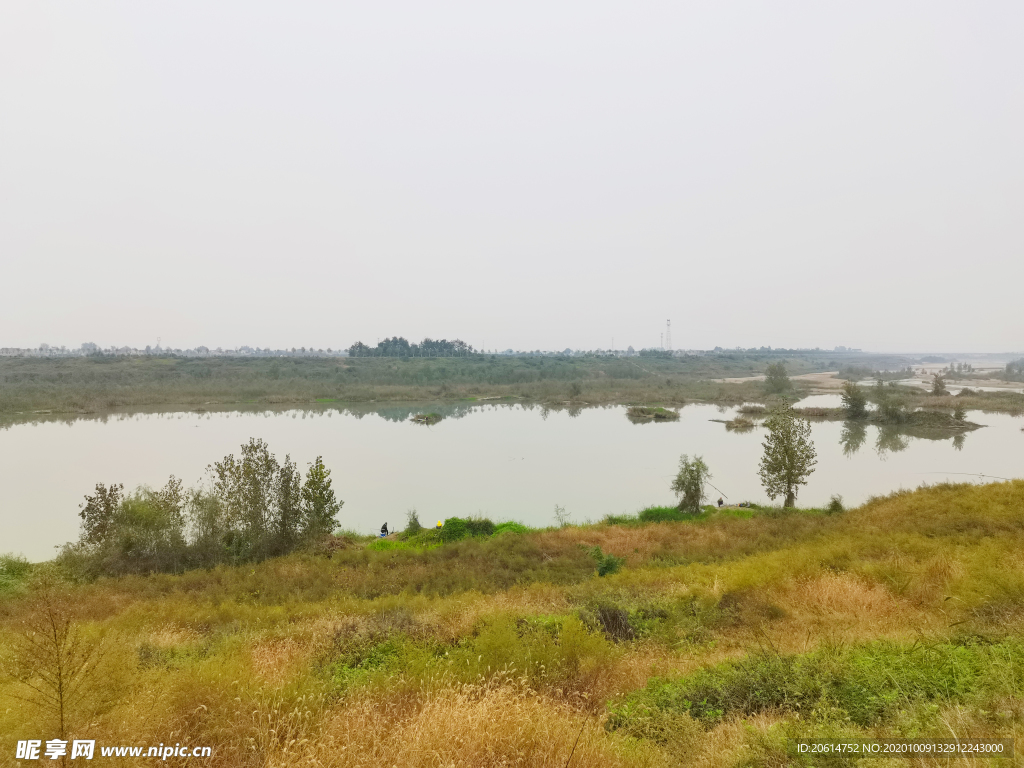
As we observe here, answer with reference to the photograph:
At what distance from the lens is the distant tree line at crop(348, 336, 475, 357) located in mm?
136875

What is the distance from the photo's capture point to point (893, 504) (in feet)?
65.5

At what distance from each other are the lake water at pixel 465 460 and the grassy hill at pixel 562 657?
992cm

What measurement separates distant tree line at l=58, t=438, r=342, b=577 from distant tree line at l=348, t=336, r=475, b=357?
11882 cm

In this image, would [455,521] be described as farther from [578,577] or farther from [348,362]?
[348,362]

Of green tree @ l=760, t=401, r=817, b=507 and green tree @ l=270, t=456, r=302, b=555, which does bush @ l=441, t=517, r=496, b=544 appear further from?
green tree @ l=760, t=401, r=817, b=507

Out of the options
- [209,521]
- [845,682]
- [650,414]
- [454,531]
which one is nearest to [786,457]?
Result: [454,531]

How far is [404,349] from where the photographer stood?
13912cm

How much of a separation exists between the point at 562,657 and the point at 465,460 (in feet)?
94.1

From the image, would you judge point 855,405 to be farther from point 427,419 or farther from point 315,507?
point 315,507

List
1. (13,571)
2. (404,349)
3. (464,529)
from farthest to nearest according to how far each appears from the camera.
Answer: (404,349)
(464,529)
(13,571)

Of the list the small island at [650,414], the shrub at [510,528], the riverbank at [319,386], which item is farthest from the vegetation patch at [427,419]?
the shrub at [510,528]

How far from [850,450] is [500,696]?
1709 inches

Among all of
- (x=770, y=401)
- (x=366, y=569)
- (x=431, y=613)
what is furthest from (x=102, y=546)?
(x=770, y=401)

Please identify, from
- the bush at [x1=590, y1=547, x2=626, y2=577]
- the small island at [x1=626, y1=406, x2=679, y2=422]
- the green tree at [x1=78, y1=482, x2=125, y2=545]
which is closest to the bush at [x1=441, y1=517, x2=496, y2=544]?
the bush at [x1=590, y1=547, x2=626, y2=577]
